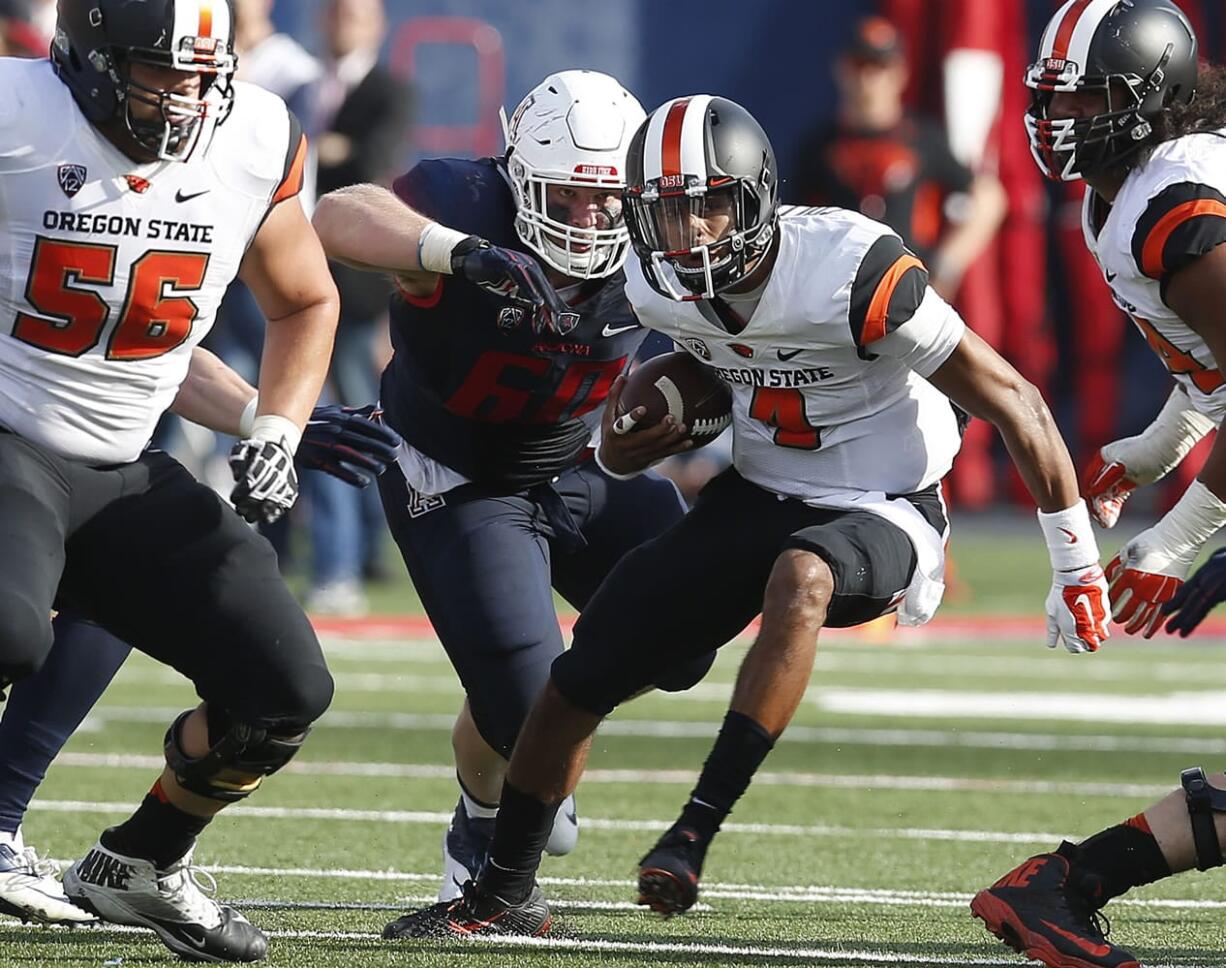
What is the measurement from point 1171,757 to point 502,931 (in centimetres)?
311

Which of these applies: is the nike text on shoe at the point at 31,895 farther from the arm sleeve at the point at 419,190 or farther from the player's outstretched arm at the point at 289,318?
the arm sleeve at the point at 419,190

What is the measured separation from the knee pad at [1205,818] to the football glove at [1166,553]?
0.46 meters

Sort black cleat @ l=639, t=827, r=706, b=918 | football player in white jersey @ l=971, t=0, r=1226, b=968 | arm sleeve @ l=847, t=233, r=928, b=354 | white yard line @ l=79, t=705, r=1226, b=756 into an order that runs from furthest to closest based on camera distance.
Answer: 1. white yard line @ l=79, t=705, r=1226, b=756
2. arm sleeve @ l=847, t=233, r=928, b=354
3. football player in white jersey @ l=971, t=0, r=1226, b=968
4. black cleat @ l=639, t=827, r=706, b=918

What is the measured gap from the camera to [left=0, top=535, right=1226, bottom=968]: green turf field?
407 cm

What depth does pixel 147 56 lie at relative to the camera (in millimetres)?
3684

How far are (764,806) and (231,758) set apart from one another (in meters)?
2.27

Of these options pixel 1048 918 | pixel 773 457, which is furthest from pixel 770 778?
pixel 1048 918

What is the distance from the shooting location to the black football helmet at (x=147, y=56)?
3682 millimetres

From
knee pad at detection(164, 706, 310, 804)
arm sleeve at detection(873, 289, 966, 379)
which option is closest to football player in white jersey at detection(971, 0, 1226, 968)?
arm sleeve at detection(873, 289, 966, 379)

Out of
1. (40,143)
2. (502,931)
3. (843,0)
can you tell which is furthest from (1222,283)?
(843,0)

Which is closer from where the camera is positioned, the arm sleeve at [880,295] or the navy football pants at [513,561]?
the arm sleeve at [880,295]

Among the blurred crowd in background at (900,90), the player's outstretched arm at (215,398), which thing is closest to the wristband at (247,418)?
the player's outstretched arm at (215,398)

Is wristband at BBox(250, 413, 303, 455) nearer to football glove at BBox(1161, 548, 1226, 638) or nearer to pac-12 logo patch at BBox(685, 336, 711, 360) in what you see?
pac-12 logo patch at BBox(685, 336, 711, 360)

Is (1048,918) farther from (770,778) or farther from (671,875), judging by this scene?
(770,778)
